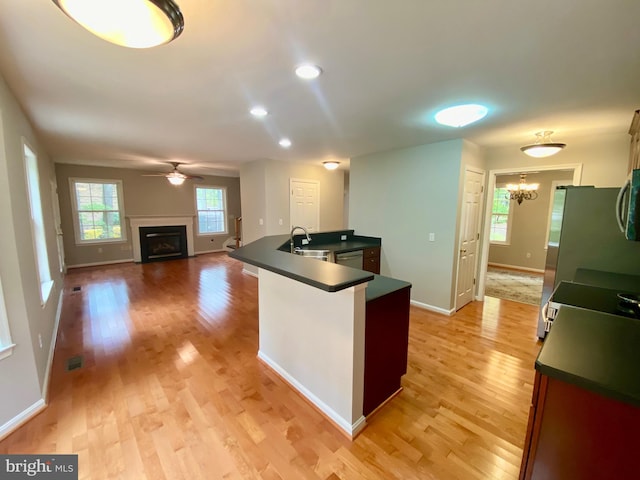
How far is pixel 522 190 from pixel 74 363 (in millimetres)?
7795

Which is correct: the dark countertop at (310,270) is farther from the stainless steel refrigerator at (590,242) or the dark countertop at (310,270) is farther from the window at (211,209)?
the window at (211,209)

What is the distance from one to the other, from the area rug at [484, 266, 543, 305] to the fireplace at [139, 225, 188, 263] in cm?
756

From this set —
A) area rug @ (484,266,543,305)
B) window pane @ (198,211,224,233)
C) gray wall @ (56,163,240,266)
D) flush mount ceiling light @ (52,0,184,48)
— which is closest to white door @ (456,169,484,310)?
area rug @ (484,266,543,305)

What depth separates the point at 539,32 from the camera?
1.32 m

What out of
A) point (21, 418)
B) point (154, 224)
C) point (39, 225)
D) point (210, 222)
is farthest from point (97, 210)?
point (21, 418)

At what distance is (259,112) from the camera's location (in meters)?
2.50

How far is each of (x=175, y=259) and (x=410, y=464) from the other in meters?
7.51

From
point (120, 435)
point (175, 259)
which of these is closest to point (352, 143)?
point (120, 435)

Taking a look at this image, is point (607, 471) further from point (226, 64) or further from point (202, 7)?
point (226, 64)

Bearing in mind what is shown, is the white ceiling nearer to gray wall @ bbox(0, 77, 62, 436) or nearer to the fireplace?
gray wall @ bbox(0, 77, 62, 436)

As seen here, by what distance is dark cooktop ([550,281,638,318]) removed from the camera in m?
1.60

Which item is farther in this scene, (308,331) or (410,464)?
(308,331)

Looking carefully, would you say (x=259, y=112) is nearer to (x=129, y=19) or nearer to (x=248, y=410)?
(x=129, y=19)

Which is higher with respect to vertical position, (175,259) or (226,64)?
(226,64)
